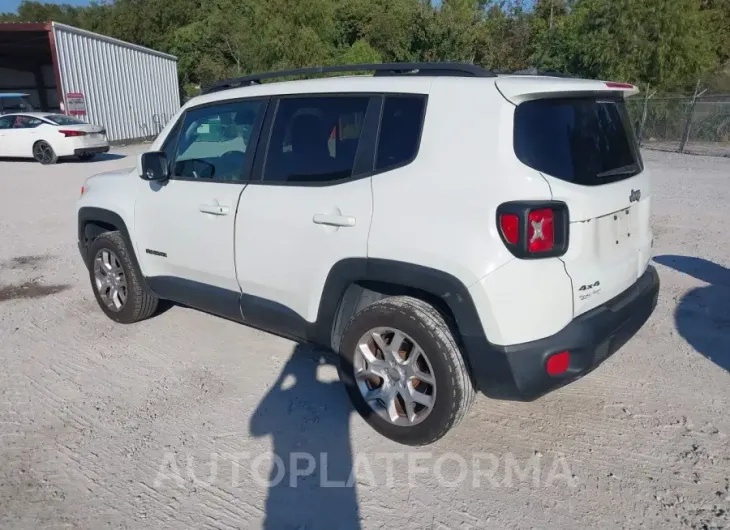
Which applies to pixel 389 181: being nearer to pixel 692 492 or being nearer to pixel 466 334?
pixel 466 334

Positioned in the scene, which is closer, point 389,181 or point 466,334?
point 466,334

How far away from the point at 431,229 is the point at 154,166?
90.6 inches

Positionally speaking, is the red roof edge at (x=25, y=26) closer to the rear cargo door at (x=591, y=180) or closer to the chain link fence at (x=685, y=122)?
the chain link fence at (x=685, y=122)

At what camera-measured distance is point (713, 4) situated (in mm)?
30844

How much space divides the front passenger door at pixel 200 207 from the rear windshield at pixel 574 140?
1.75 meters

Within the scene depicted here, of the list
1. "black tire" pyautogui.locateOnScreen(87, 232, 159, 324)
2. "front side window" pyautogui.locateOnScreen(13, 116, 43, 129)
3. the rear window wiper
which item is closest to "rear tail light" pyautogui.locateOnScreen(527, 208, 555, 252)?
the rear window wiper

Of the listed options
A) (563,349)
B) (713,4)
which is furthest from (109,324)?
(713,4)

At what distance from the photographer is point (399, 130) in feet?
9.98

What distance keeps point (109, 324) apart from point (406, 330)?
123 inches

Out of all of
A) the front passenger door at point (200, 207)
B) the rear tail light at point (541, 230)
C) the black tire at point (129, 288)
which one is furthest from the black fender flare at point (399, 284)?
the black tire at point (129, 288)

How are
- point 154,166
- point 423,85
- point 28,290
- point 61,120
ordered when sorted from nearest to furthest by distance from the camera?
point 423,85 < point 154,166 < point 28,290 < point 61,120

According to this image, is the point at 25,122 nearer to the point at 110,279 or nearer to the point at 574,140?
the point at 110,279

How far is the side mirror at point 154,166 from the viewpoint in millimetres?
4109

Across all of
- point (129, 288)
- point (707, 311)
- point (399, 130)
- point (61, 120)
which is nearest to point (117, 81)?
point (61, 120)
